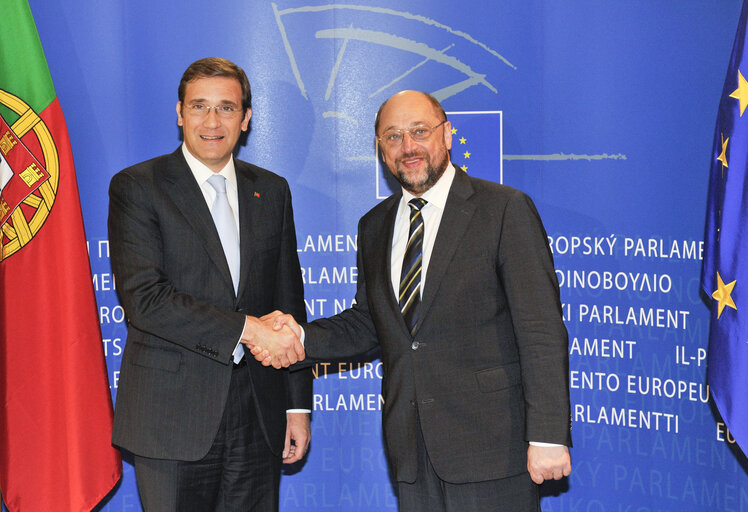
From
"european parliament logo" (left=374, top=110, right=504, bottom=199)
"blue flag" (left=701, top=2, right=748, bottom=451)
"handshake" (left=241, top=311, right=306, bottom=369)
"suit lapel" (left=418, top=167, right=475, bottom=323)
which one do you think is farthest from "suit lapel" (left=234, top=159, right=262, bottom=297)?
"blue flag" (left=701, top=2, right=748, bottom=451)

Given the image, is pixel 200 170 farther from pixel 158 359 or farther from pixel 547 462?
pixel 547 462

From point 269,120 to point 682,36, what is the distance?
2049 mm

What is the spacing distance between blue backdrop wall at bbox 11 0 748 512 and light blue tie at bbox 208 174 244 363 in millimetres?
963

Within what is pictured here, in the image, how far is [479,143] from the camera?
3.64 meters

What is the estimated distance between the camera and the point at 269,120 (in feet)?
12.1

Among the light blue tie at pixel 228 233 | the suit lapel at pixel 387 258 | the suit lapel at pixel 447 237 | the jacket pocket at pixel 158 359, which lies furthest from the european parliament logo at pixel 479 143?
the jacket pocket at pixel 158 359

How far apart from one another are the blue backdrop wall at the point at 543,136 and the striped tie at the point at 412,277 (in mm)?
1163

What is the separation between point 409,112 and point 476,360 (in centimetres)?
95

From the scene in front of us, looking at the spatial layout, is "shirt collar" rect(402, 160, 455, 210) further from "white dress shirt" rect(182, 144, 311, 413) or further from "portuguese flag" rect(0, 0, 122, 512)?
"portuguese flag" rect(0, 0, 122, 512)

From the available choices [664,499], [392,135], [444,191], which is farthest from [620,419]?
[392,135]

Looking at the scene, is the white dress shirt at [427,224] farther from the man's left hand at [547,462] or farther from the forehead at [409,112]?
the man's left hand at [547,462]

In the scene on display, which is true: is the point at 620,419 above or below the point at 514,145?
below

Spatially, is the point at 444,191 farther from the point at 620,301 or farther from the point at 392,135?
the point at 620,301

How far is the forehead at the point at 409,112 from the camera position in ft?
8.83
